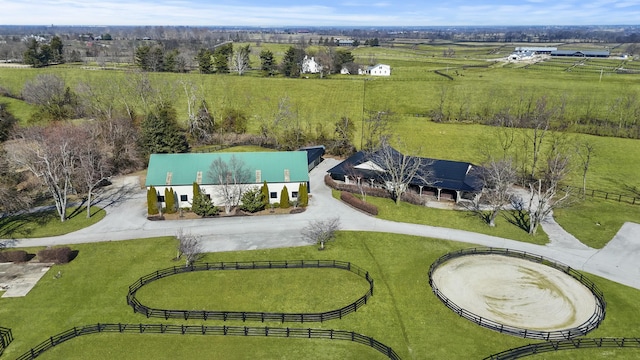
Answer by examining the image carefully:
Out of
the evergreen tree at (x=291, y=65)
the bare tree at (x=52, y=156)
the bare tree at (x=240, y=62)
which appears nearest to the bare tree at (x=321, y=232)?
the bare tree at (x=52, y=156)

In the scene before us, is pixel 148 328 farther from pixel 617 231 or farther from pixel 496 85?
pixel 496 85

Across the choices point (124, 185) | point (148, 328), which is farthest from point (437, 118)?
point (148, 328)

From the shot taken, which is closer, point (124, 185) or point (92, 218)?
point (92, 218)

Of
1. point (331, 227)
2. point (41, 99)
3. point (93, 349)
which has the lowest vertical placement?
point (93, 349)

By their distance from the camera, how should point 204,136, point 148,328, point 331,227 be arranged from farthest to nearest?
point 204,136 → point 331,227 → point 148,328

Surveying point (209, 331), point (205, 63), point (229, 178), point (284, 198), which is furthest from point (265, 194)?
point (205, 63)

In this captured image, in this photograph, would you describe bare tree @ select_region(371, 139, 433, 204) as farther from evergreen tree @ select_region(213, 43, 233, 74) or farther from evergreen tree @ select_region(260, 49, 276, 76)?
evergreen tree @ select_region(213, 43, 233, 74)
